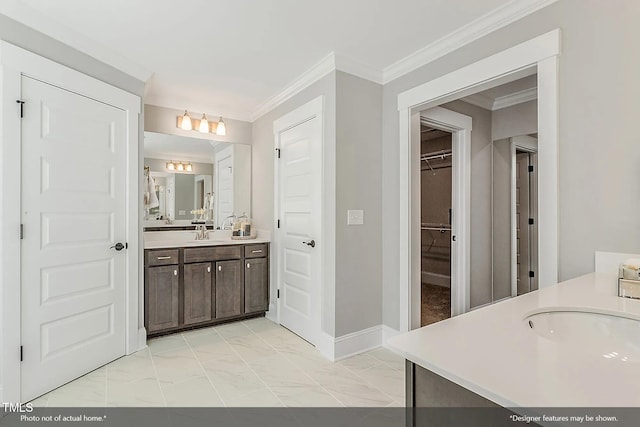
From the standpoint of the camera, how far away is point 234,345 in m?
2.84

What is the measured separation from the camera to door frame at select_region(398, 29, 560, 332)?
70.8 inches

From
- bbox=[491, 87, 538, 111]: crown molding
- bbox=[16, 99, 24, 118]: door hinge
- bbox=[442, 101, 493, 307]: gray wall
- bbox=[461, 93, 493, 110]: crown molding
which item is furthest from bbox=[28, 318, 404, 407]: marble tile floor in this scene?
bbox=[491, 87, 538, 111]: crown molding

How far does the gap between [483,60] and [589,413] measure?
222cm

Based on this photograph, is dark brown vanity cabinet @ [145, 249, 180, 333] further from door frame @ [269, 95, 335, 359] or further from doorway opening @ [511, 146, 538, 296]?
doorway opening @ [511, 146, 538, 296]

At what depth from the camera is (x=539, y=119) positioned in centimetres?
186

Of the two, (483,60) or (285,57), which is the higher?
(285,57)

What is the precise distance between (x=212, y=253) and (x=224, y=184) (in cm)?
102

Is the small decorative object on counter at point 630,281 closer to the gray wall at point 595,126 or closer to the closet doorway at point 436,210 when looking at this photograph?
the gray wall at point 595,126

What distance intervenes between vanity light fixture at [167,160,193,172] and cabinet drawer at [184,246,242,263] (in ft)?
3.67

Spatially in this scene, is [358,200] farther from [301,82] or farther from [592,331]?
[592,331]

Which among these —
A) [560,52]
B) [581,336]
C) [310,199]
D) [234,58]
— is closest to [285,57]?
[234,58]

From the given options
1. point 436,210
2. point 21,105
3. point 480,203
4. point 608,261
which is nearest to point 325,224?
point 608,261

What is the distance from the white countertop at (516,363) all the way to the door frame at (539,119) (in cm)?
87

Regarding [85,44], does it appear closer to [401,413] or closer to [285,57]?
[285,57]
